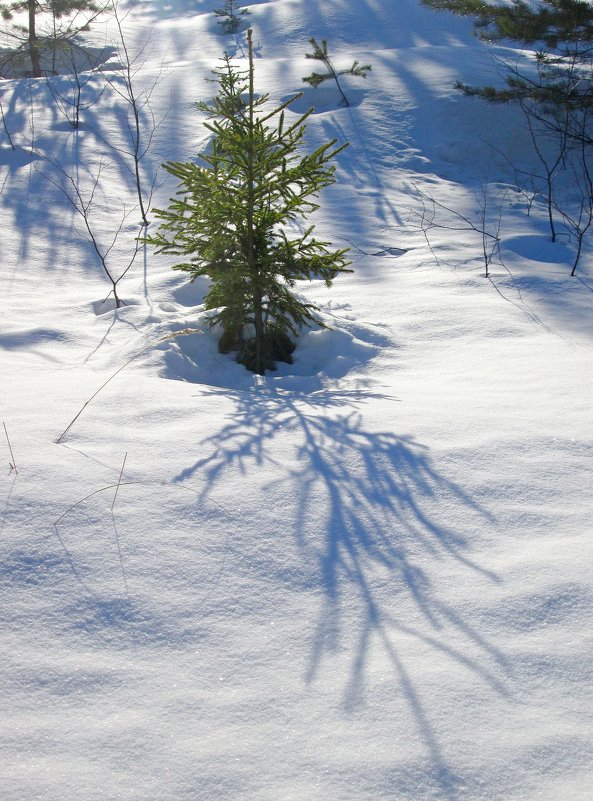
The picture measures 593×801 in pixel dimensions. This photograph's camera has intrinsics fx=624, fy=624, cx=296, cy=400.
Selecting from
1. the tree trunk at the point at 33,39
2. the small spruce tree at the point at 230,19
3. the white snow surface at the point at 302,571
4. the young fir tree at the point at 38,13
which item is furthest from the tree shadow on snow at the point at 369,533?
the small spruce tree at the point at 230,19

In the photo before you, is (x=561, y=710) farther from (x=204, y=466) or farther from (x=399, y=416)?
(x=399, y=416)

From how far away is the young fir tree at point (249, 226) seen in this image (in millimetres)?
4590

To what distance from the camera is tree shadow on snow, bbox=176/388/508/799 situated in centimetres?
169

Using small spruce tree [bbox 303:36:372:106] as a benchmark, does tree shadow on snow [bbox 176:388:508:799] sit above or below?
below

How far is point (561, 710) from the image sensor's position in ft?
5.05

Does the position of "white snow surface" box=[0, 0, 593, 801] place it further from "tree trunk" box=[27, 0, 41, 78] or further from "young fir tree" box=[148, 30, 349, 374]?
"tree trunk" box=[27, 0, 41, 78]

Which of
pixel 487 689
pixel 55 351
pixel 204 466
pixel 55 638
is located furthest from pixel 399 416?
pixel 55 351

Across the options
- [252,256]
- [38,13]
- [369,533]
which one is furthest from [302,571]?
[38,13]

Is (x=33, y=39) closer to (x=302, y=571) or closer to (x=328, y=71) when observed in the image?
(x=328, y=71)

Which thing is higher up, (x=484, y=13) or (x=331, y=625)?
(x=484, y=13)

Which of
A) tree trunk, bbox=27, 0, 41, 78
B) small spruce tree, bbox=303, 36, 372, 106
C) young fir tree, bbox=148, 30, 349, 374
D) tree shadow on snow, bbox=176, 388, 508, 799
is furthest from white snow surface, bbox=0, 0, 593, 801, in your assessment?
tree trunk, bbox=27, 0, 41, 78

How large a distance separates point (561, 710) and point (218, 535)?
1143mm

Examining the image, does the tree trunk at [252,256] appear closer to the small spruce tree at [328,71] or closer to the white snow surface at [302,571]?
the white snow surface at [302,571]

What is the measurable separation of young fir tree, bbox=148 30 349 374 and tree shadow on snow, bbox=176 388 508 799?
77.7 inches
